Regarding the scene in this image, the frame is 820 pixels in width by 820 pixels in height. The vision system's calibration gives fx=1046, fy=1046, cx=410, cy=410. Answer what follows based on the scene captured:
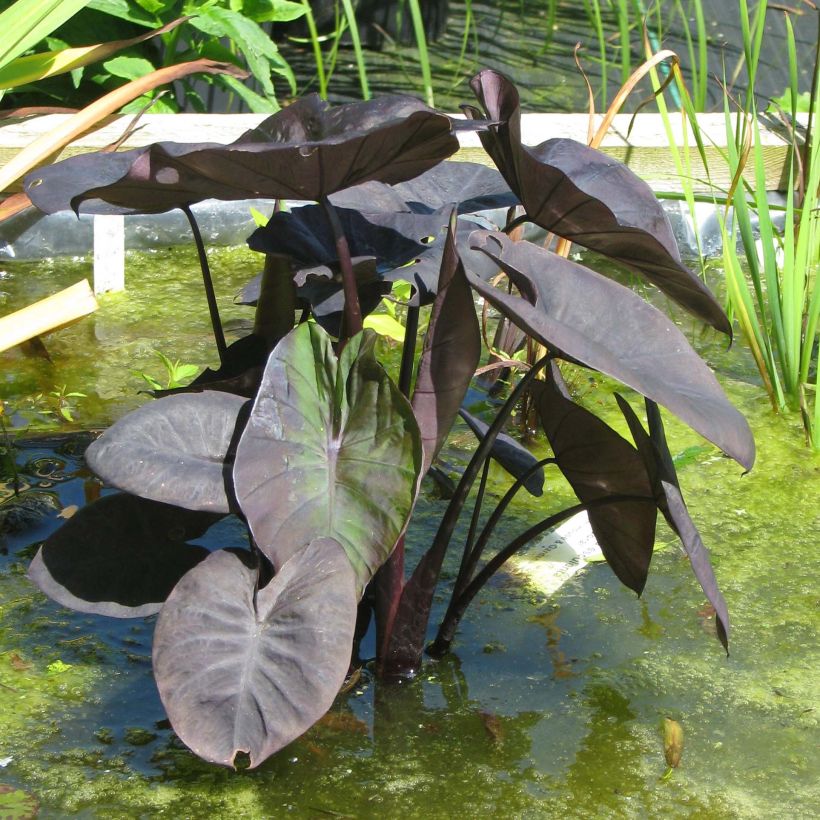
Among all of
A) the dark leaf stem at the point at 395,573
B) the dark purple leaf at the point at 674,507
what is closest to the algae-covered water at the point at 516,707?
the dark leaf stem at the point at 395,573

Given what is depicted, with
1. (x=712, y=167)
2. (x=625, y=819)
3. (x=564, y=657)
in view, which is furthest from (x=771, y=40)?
(x=625, y=819)

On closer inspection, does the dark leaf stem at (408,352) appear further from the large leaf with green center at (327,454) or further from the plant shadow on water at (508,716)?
the plant shadow on water at (508,716)

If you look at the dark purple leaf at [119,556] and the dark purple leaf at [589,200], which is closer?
the dark purple leaf at [589,200]

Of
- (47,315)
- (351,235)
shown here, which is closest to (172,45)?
(47,315)

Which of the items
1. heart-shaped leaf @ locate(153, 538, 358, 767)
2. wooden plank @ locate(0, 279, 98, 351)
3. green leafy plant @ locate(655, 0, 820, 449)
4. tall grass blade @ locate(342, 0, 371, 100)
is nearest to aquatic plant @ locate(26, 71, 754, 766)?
heart-shaped leaf @ locate(153, 538, 358, 767)

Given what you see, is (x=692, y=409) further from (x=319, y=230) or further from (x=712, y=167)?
(x=712, y=167)

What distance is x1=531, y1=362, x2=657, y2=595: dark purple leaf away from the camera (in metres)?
1.20

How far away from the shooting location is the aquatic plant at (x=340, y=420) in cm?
96

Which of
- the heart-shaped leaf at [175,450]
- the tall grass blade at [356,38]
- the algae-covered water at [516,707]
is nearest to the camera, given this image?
the heart-shaped leaf at [175,450]

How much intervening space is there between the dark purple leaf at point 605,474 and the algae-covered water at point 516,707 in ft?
0.61

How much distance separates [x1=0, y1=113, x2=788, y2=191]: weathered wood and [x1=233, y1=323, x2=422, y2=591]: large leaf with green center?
1474 millimetres

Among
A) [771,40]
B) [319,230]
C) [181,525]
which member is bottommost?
[771,40]

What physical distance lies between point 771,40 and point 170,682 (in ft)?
13.6

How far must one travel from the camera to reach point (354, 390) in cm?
108
